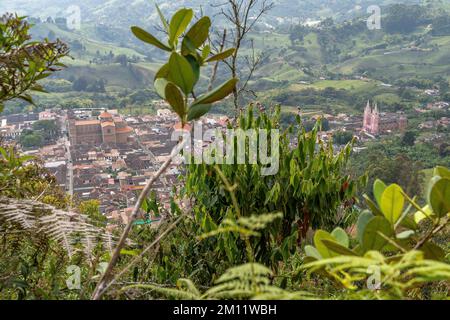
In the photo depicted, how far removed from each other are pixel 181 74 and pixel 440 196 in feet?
1.34

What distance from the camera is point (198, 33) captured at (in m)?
0.85

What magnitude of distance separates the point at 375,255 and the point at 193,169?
127cm

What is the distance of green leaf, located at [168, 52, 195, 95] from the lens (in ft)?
2.49

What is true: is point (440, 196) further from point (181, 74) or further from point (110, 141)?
point (110, 141)

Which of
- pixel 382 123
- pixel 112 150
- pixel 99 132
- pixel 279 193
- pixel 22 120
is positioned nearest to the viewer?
pixel 279 193

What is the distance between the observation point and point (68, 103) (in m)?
28.2

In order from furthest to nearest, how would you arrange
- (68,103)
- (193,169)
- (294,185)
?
(68,103)
(193,169)
(294,185)

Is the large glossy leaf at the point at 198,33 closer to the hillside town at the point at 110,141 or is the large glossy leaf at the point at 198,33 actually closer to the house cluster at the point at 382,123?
the hillside town at the point at 110,141

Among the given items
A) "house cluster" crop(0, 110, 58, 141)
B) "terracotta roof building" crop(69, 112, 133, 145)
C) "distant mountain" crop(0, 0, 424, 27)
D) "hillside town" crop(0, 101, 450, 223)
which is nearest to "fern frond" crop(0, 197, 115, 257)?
"hillside town" crop(0, 101, 450, 223)

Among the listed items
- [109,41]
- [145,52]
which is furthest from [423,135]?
[109,41]

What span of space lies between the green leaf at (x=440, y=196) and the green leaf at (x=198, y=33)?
429 millimetres

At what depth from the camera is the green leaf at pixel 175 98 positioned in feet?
2.45

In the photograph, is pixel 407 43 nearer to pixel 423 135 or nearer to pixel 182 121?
pixel 423 135

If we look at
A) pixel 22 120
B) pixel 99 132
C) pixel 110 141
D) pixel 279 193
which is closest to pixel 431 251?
pixel 279 193
